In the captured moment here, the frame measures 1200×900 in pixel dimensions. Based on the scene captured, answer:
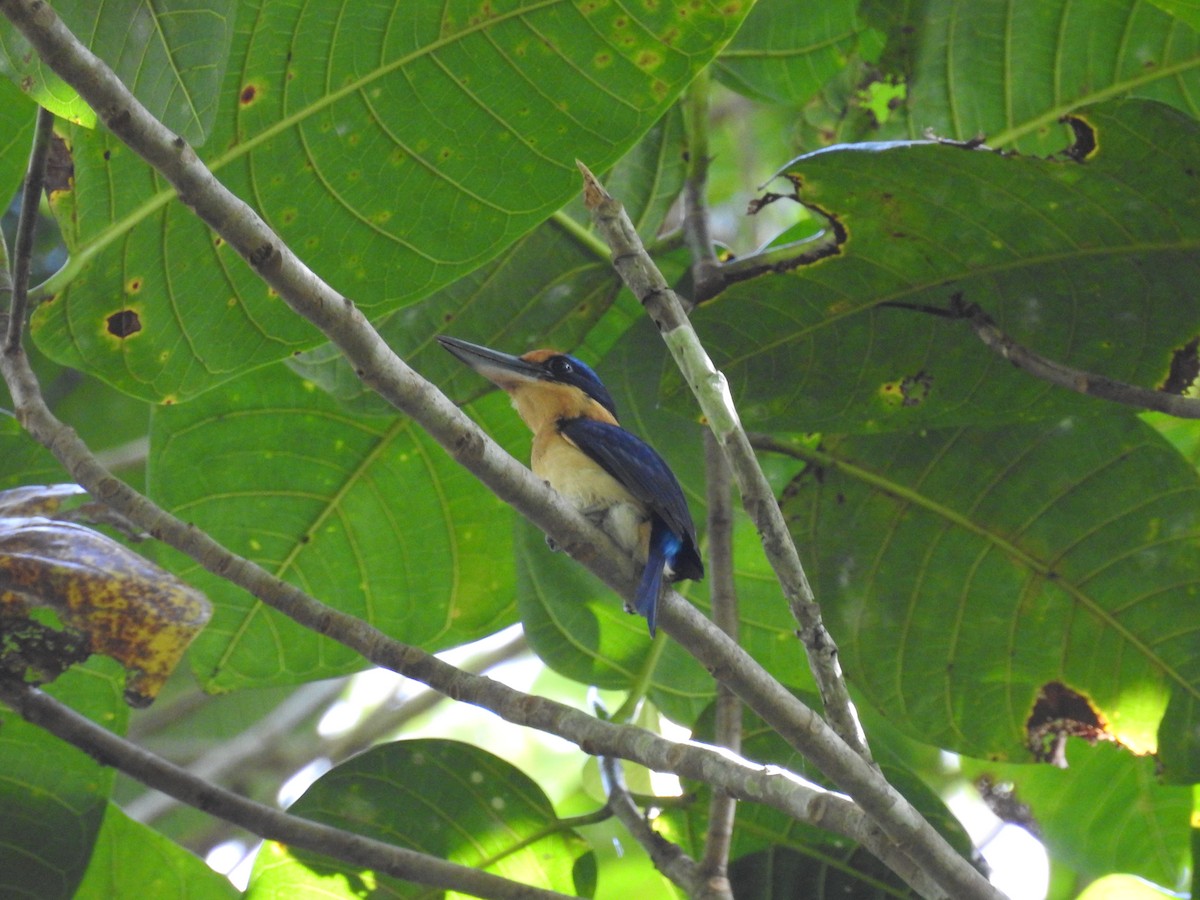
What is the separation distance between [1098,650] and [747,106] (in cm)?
372

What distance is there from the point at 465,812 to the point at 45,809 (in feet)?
2.75

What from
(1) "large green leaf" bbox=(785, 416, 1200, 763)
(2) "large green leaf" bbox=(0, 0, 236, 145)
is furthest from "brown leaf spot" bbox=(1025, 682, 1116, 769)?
(2) "large green leaf" bbox=(0, 0, 236, 145)

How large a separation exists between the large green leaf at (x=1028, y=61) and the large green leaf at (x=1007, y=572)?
742mm

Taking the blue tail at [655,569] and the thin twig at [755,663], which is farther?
the blue tail at [655,569]

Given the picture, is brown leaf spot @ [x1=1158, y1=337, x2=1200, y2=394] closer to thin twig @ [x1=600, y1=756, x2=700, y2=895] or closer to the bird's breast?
the bird's breast

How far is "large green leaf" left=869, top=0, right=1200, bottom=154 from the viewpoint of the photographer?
2.77m

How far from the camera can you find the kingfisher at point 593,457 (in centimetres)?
254

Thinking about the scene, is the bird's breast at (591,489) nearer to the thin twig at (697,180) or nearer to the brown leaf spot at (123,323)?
the thin twig at (697,180)

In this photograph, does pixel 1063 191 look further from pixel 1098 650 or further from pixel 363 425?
pixel 363 425

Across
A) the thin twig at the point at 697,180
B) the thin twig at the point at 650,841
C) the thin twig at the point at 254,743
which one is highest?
the thin twig at the point at 697,180

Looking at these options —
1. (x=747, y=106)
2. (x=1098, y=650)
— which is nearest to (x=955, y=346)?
(x=1098, y=650)

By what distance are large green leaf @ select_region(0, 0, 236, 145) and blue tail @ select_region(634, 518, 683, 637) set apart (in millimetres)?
1011

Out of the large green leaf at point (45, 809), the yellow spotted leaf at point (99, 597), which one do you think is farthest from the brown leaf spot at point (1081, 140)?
the large green leaf at point (45, 809)

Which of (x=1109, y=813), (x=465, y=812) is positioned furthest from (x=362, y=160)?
(x=1109, y=813)
